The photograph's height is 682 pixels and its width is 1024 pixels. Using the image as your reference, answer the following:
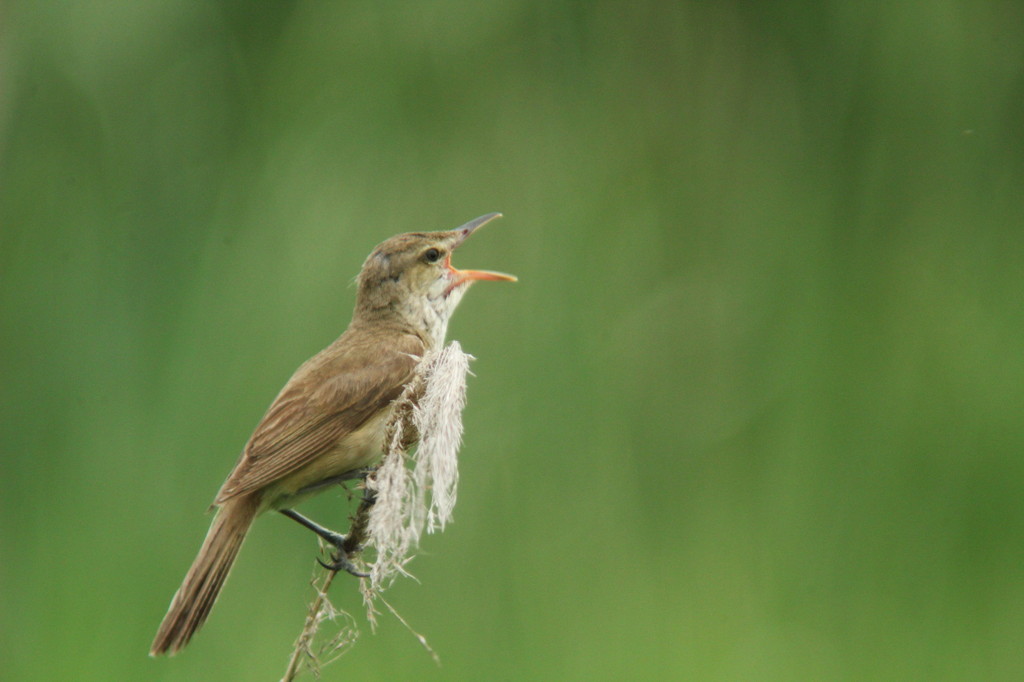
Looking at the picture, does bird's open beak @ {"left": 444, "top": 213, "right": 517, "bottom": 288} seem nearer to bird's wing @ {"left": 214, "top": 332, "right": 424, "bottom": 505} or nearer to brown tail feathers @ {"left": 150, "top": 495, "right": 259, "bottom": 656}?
bird's wing @ {"left": 214, "top": 332, "right": 424, "bottom": 505}

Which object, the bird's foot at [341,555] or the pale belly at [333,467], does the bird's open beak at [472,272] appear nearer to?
the pale belly at [333,467]

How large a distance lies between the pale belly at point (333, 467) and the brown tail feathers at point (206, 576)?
3.1 inches

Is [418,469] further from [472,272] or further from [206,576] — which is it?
[472,272]

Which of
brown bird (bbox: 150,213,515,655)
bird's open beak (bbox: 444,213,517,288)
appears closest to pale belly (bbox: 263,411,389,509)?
brown bird (bbox: 150,213,515,655)

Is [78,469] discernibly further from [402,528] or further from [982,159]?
[982,159]

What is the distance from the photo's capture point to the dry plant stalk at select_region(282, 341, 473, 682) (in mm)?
2082

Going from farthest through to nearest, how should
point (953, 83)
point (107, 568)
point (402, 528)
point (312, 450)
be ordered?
point (953, 83) < point (107, 568) < point (312, 450) < point (402, 528)

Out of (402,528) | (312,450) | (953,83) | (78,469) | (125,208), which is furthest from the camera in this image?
(953,83)

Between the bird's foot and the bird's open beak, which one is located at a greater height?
the bird's open beak

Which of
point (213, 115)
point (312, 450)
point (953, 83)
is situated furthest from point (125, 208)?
point (953, 83)

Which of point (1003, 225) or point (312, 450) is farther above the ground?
point (1003, 225)

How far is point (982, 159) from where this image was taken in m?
4.08

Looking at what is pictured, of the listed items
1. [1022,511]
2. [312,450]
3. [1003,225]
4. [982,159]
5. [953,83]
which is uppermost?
[953,83]

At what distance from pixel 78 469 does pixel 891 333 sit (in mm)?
2963
